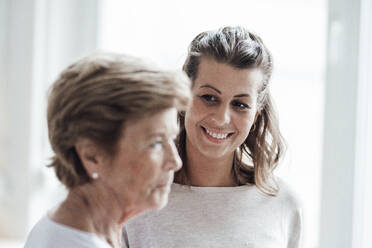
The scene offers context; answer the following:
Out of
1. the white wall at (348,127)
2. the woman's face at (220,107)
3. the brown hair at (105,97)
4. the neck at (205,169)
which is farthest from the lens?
the white wall at (348,127)

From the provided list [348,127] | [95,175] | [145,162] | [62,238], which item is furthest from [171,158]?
[348,127]

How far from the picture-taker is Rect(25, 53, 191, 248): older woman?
3.10 ft

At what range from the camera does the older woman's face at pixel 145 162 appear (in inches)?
38.9

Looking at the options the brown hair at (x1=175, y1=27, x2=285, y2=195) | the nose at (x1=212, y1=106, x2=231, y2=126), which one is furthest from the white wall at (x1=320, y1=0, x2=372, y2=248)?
the nose at (x1=212, y1=106, x2=231, y2=126)

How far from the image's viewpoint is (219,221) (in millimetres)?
1426

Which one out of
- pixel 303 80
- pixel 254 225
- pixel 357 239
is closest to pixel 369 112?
pixel 303 80

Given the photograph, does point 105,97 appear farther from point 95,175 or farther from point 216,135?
point 216,135

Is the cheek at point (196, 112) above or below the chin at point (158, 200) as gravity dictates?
above

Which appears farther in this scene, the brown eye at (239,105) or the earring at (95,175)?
the brown eye at (239,105)

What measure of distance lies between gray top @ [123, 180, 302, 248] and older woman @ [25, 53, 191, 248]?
34cm

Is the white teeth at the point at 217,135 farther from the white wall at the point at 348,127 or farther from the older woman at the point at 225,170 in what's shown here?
the white wall at the point at 348,127

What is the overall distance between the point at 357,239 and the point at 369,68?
69cm

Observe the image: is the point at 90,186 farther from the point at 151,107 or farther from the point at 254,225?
the point at 254,225

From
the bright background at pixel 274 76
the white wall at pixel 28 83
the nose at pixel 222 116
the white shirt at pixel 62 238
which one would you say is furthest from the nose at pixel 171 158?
the white wall at pixel 28 83
